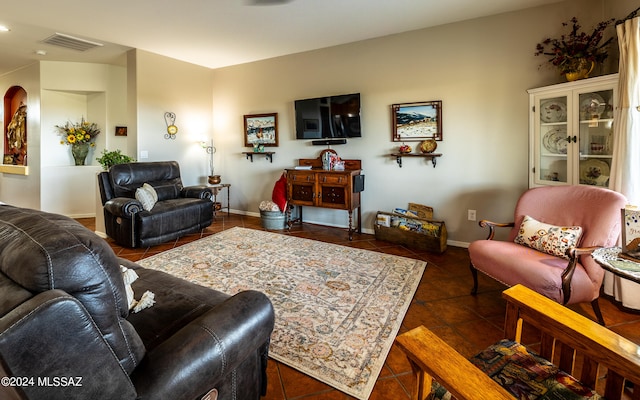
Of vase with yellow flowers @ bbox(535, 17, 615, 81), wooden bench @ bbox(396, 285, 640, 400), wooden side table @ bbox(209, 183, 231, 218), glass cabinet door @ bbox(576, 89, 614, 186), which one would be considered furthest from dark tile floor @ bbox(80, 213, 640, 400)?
vase with yellow flowers @ bbox(535, 17, 615, 81)

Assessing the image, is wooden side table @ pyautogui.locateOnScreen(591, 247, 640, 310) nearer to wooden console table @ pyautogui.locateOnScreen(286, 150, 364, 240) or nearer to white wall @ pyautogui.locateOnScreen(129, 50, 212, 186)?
wooden console table @ pyautogui.locateOnScreen(286, 150, 364, 240)

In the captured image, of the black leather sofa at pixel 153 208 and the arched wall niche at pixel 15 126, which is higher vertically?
the arched wall niche at pixel 15 126

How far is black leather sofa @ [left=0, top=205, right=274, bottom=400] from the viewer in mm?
657

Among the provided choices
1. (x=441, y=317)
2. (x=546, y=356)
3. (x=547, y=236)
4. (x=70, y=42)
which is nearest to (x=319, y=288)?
(x=441, y=317)

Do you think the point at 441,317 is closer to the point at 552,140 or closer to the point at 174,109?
the point at 552,140

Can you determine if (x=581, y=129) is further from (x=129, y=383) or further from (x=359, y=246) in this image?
(x=129, y=383)

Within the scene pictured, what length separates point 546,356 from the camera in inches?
50.1

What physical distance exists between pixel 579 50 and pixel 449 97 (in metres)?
1.23

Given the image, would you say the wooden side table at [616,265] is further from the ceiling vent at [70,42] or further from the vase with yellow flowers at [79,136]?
the vase with yellow flowers at [79,136]

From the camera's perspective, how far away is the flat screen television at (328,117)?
434cm

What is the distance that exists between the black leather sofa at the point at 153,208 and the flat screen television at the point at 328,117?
1798 mm

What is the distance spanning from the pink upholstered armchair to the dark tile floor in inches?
8.7

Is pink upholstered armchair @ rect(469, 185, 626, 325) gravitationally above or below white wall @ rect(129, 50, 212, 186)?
below

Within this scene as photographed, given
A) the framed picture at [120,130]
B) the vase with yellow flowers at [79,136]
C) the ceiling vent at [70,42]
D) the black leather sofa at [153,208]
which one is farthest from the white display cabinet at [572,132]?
the vase with yellow flowers at [79,136]
